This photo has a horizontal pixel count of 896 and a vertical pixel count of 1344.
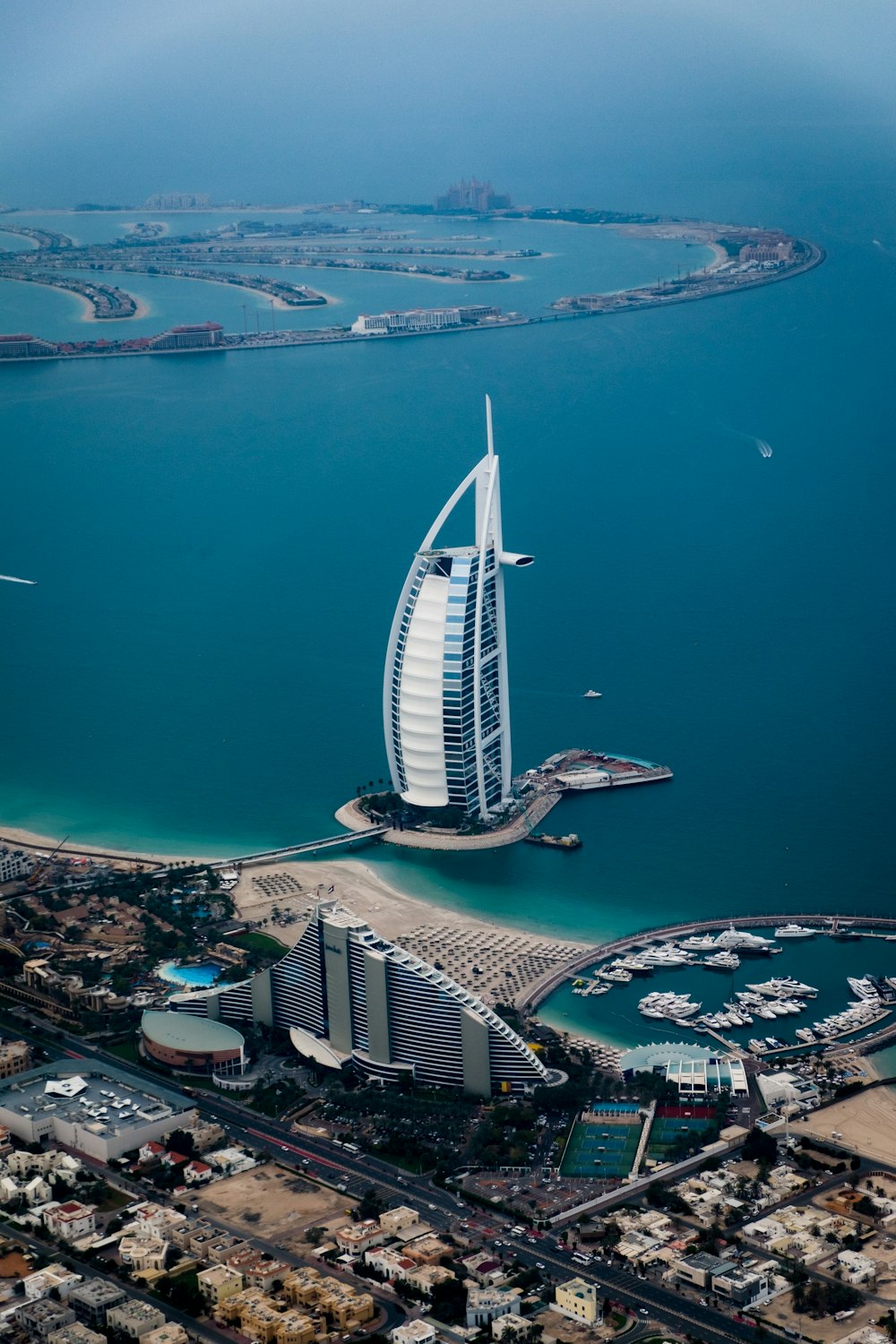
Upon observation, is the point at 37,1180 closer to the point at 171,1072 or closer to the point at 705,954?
the point at 171,1072

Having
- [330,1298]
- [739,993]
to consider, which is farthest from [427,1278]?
[739,993]

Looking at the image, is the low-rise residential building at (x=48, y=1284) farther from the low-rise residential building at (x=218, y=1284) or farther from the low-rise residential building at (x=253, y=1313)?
the low-rise residential building at (x=253, y=1313)

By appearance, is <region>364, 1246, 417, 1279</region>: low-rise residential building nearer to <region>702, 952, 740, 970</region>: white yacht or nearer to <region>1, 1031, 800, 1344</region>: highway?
<region>1, 1031, 800, 1344</region>: highway

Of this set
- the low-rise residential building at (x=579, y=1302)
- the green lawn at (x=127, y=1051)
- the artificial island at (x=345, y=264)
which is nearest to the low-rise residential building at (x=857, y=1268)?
the low-rise residential building at (x=579, y=1302)

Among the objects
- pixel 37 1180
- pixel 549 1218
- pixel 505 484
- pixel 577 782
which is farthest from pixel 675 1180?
pixel 505 484

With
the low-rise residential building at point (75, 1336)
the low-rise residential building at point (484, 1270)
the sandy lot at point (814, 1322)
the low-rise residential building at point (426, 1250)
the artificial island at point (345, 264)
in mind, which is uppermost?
the artificial island at point (345, 264)
